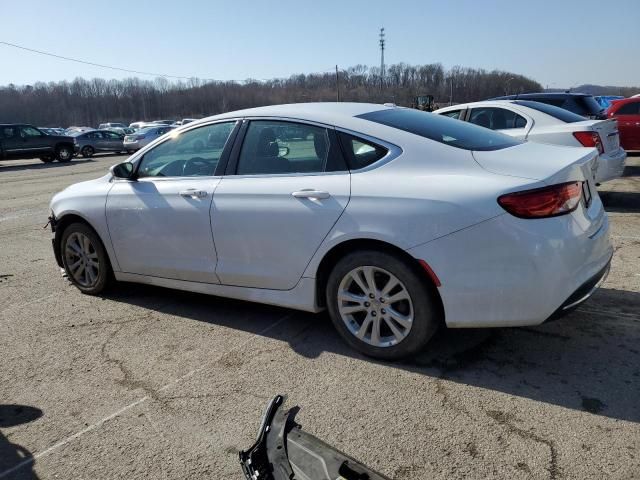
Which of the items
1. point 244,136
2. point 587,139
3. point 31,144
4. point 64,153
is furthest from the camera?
point 64,153

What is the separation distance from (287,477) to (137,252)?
2934 millimetres

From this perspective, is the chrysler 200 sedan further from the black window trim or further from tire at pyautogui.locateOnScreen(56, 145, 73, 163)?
tire at pyautogui.locateOnScreen(56, 145, 73, 163)

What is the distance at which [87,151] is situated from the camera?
30.1 meters

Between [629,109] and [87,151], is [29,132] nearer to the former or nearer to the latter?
[87,151]

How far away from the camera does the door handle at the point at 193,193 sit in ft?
13.0

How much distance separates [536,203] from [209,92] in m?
103

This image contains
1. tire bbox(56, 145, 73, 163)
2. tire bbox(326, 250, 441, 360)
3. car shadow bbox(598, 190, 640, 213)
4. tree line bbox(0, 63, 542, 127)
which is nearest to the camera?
tire bbox(326, 250, 441, 360)

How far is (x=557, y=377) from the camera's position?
10.2 feet

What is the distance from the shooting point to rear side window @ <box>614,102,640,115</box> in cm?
1298

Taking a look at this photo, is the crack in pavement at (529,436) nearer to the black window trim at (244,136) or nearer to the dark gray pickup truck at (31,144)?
the black window trim at (244,136)

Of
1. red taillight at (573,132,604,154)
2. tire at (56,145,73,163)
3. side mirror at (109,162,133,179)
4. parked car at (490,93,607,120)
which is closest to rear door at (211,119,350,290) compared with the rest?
side mirror at (109,162,133,179)

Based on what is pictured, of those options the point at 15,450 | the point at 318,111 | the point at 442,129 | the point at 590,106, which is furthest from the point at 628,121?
the point at 15,450

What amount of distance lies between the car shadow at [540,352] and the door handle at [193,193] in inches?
39.6

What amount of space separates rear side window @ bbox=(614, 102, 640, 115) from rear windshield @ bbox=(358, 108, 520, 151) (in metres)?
11.2
